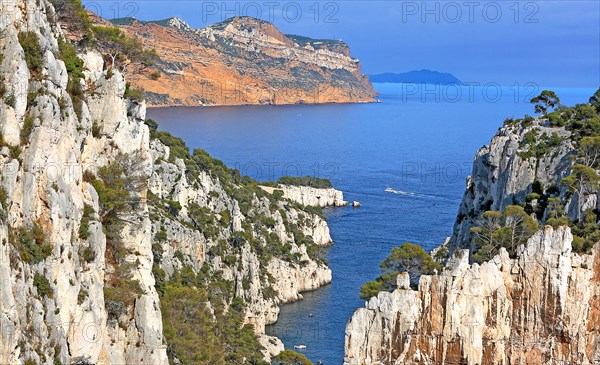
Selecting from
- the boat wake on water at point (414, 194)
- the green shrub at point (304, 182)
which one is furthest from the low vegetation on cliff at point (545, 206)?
the green shrub at point (304, 182)

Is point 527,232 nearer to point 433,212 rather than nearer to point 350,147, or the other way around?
point 433,212

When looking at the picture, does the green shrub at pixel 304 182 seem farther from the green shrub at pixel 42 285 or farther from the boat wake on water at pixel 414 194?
the green shrub at pixel 42 285

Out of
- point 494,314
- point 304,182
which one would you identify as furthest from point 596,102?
point 304,182

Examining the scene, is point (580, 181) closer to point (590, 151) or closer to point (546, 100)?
point (590, 151)

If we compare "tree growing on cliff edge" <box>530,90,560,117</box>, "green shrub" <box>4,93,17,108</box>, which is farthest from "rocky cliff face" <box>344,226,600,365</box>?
"tree growing on cliff edge" <box>530,90,560,117</box>

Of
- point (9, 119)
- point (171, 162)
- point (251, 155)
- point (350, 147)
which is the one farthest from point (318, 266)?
point (350, 147)

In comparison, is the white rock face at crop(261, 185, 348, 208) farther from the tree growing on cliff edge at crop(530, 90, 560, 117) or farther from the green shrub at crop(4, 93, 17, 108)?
the green shrub at crop(4, 93, 17, 108)
